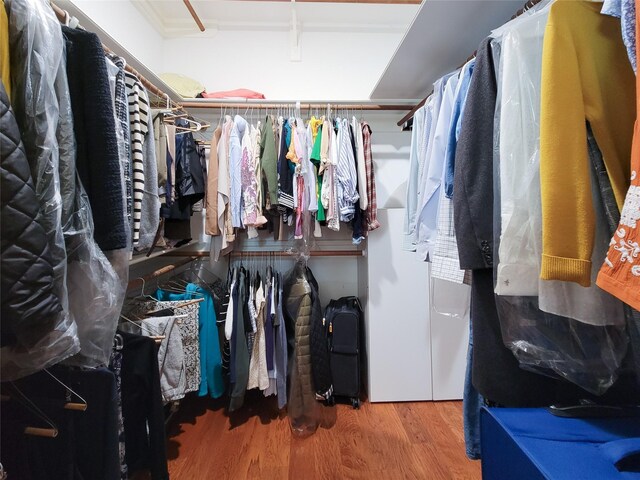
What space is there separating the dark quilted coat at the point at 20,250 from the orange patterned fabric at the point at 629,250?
3.14 feet

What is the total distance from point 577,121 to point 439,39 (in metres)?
0.95

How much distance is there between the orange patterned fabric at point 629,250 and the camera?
411mm

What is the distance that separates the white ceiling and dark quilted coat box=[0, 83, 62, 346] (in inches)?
83.1

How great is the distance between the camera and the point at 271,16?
2.11 meters

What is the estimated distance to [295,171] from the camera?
163 cm

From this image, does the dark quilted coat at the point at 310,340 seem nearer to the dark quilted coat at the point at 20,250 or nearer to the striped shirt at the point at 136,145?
the striped shirt at the point at 136,145

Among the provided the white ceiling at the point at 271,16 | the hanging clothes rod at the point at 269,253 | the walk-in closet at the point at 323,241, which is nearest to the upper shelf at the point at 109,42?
the walk-in closet at the point at 323,241

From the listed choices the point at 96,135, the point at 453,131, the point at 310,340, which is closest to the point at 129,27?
the point at 96,135

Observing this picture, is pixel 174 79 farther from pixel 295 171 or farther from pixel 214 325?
pixel 214 325

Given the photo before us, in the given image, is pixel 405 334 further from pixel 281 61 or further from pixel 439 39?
pixel 281 61

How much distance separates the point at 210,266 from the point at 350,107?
4.92 ft

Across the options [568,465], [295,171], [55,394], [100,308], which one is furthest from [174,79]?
[568,465]

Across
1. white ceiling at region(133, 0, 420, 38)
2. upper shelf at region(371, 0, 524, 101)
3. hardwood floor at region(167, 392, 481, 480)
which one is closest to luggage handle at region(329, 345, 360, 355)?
hardwood floor at region(167, 392, 481, 480)

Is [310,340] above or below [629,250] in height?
below
